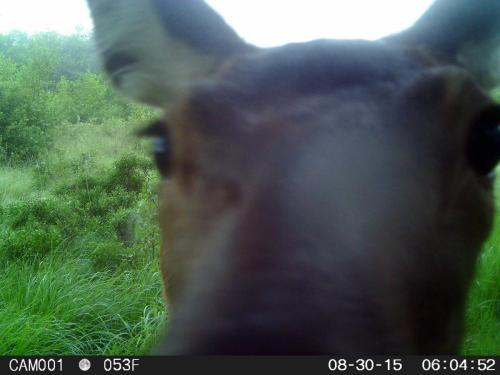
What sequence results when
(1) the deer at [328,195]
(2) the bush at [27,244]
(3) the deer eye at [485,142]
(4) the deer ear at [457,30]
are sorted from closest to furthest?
(1) the deer at [328,195]
(3) the deer eye at [485,142]
(4) the deer ear at [457,30]
(2) the bush at [27,244]

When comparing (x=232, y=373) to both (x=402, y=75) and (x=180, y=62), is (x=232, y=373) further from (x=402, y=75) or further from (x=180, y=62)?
(x=180, y=62)

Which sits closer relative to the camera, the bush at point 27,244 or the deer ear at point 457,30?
the deer ear at point 457,30

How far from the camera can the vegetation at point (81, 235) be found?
5125 mm

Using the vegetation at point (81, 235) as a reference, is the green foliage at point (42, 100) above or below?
above

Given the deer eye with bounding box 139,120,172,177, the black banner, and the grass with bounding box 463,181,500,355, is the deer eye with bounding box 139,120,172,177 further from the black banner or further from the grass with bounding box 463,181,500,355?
the grass with bounding box 463,181,500,355

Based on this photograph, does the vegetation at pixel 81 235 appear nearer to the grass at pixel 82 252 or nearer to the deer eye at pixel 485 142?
the grass at pixel 82 252

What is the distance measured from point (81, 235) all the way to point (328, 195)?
6.24 m

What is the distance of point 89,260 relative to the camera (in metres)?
6.59

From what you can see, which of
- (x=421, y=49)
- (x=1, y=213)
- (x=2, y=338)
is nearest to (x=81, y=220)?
(x=1, y=213)

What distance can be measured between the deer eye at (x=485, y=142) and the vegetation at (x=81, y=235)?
946 mm

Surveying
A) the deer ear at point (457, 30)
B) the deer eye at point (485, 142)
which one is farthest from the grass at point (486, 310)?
the deer eye at point (485, 142)

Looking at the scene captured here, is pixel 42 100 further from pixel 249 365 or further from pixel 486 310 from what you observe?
pixel 249 365

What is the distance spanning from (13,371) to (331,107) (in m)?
1.74

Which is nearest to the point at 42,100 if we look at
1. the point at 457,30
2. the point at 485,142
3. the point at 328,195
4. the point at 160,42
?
the point at 160,42
